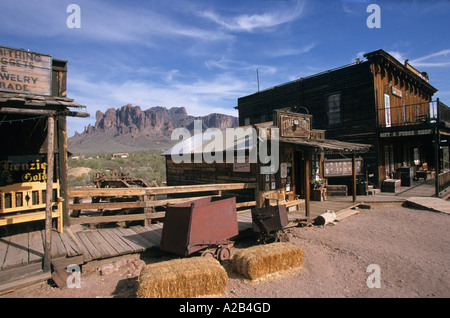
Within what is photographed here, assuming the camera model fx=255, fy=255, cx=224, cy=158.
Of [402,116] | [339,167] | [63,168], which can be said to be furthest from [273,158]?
[402,116]

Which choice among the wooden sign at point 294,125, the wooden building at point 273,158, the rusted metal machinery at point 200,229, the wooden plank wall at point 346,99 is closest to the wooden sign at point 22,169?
the rusted metal machinery at point 200,229

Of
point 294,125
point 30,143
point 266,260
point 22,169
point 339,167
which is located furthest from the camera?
point 339,167

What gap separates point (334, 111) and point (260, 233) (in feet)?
44.0

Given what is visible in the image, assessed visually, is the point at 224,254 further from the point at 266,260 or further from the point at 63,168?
the point at 63,168

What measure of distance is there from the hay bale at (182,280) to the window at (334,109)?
15529mm

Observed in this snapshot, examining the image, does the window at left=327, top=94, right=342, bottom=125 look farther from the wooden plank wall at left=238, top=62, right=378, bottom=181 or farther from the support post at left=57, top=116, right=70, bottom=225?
the support post at left=57, top=116, right=70, bottom=225

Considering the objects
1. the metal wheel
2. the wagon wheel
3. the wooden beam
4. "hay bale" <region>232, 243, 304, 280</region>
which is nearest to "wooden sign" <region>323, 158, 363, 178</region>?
the wooden beam

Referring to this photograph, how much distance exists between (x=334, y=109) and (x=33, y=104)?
55.9ft

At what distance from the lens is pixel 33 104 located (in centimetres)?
491

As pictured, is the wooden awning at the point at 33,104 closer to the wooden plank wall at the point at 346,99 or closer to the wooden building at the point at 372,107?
the wooden building at the point at 372,107

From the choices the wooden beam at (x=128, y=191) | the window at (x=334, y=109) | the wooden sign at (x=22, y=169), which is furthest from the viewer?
the window at (x=334, y=109)

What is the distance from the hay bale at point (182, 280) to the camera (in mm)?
4141

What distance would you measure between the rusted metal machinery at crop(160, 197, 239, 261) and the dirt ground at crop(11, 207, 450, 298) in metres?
0.60
